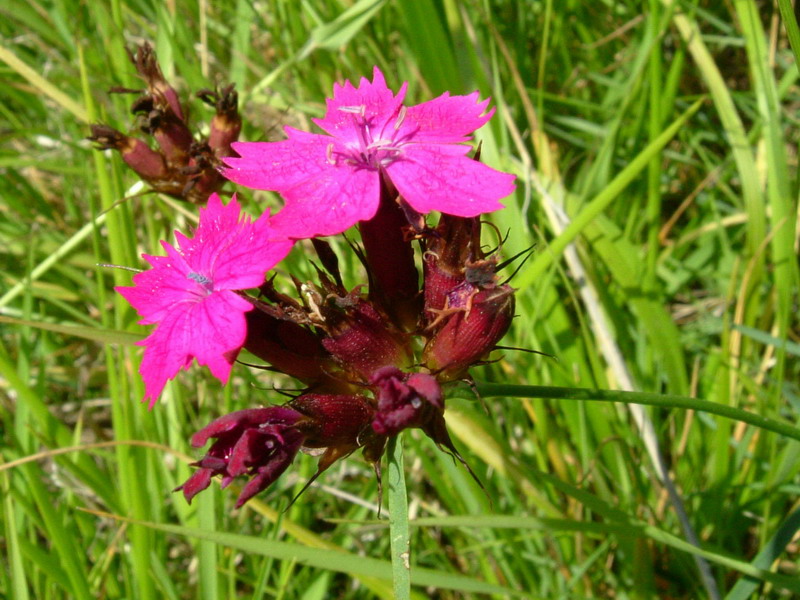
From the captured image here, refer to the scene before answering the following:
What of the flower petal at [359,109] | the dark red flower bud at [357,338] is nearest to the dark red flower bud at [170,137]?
the flower petal at [359,109]

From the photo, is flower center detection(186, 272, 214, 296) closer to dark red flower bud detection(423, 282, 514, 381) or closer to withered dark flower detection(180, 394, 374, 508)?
withered dark flower detection(180, 394, 374, 508)

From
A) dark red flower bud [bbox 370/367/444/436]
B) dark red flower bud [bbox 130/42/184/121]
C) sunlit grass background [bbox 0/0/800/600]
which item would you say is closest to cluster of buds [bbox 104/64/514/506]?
dark red flower bud [bbox 370/367/444/436]

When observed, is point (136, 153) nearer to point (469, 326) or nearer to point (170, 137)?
point (170, 137)

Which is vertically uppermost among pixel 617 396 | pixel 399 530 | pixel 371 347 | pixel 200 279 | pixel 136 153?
pixel 136 153

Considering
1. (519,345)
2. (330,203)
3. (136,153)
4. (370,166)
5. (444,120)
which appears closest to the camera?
(330,203)

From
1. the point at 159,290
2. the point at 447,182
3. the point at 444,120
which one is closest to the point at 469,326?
the point at 447,182

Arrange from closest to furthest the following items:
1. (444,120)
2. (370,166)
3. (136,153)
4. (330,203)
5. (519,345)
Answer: (330,203)
(370,166)
(444,120)
(136,153)
(519,345)

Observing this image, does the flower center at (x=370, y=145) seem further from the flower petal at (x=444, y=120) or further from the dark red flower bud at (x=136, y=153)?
the dark red flower bud at (x=136, y=153)
